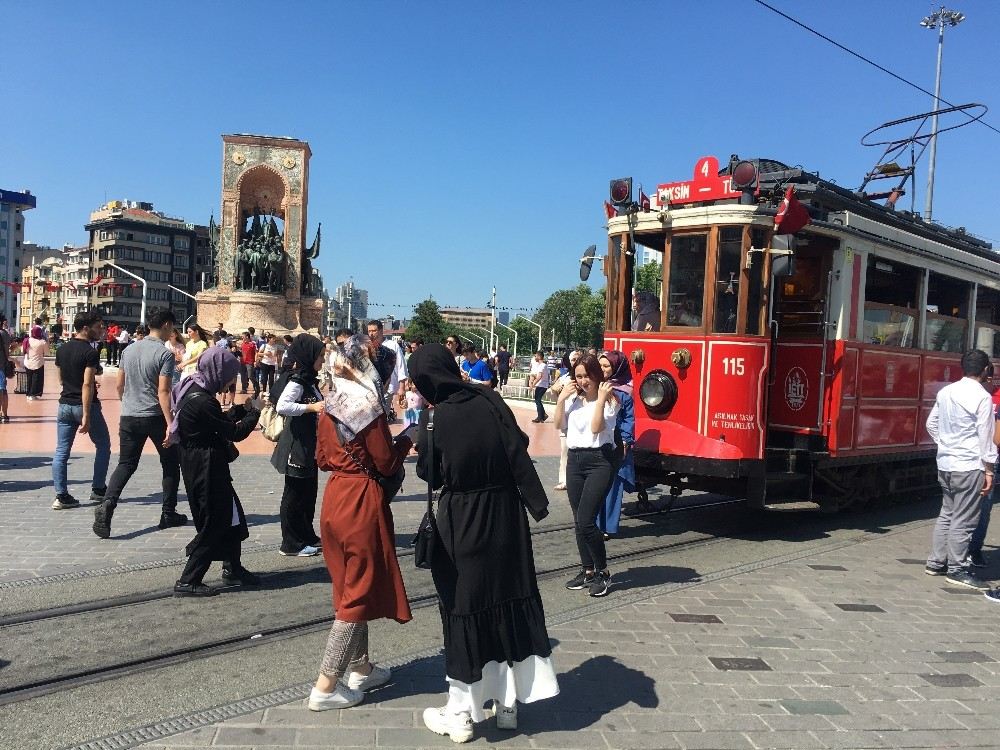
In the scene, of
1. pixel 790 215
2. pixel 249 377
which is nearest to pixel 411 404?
pixel 790 215

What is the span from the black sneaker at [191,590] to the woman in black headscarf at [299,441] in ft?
3.93

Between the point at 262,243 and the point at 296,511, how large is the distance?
29700 millimetres

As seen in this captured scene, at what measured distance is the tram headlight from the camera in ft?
28.3

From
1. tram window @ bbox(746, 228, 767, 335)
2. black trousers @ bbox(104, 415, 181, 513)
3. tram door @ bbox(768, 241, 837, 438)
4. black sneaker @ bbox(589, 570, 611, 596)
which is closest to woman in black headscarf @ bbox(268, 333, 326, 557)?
black trousers @ bbox(104, 415, 181, 513)

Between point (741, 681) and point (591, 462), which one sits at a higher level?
point (591, 462)

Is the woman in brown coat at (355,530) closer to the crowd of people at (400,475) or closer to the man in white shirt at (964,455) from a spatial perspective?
the crowd of people at (400,475)

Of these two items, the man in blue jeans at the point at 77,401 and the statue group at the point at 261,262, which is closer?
the man in blue jeans at the point at 77,401

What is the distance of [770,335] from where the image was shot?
8.45 metres

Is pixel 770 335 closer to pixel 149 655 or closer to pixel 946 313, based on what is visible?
pixel 946 313

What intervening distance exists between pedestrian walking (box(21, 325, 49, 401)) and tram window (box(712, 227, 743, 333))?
14.7 meters

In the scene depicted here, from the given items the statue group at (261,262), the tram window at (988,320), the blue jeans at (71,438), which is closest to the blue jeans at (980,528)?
the tram window at (988,320)

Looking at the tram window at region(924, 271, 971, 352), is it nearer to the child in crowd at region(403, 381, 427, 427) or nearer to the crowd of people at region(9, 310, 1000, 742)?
the crowd of people at region(9, 310, 1000, 742)

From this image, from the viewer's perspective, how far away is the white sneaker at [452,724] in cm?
385

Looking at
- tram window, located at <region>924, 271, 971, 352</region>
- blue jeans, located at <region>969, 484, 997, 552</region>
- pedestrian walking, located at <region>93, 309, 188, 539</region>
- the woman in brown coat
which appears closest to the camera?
the woman in brown coat
